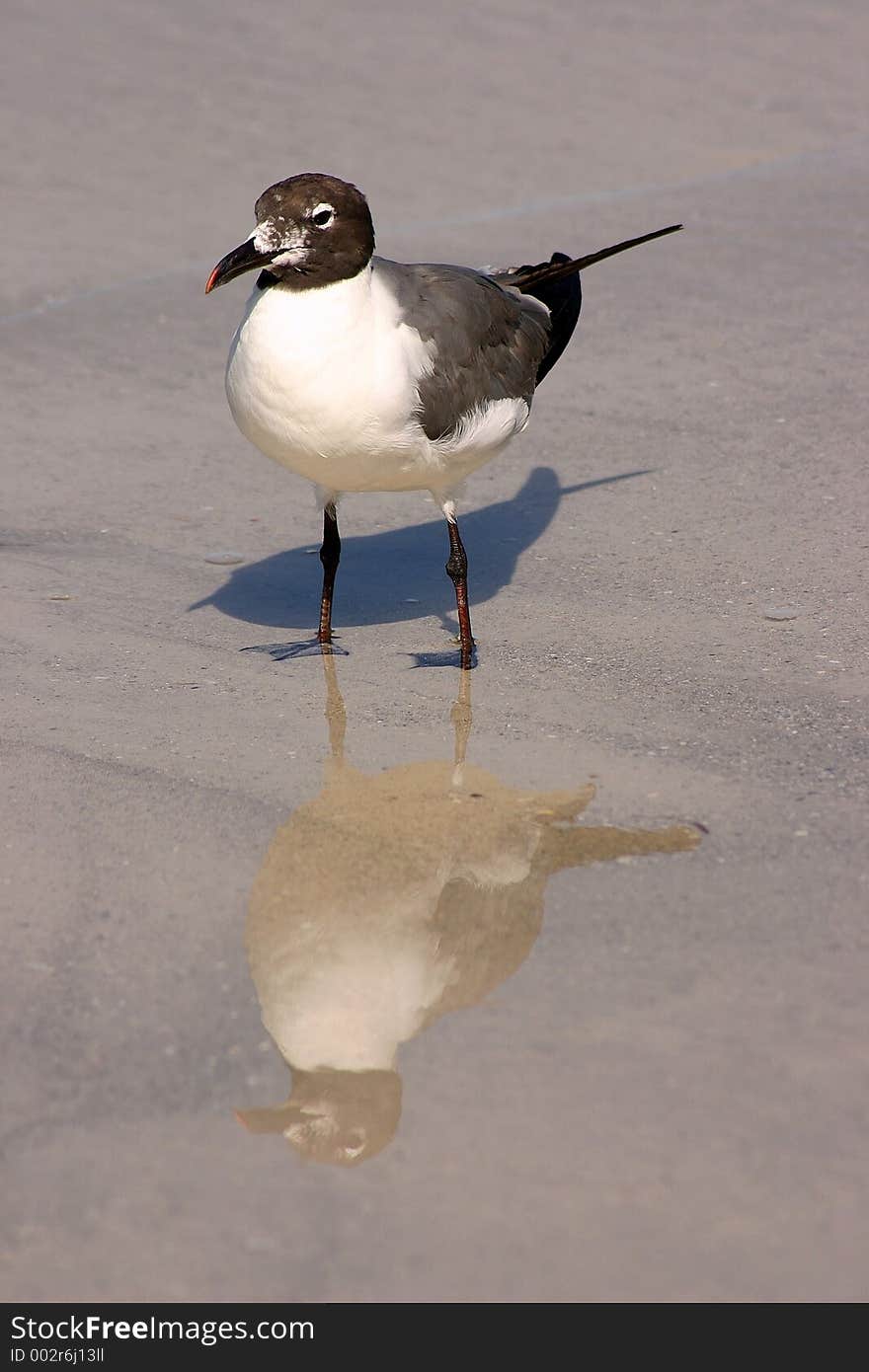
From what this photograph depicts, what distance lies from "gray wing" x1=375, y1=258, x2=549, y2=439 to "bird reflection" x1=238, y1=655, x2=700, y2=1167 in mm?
1091

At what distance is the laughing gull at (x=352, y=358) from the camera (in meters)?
4.51

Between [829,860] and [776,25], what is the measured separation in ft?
30.1

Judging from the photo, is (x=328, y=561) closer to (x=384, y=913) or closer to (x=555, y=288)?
(x=555, y=288)

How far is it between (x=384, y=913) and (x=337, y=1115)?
0.67 metres

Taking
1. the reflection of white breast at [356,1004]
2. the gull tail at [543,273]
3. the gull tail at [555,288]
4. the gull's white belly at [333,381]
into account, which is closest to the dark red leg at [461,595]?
the gull's white belly at [333,381]

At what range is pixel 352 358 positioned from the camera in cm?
452

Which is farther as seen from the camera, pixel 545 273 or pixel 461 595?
pixel 545 273

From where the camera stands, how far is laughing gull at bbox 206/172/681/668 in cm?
451

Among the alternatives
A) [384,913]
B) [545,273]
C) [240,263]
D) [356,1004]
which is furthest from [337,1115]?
[545,273]

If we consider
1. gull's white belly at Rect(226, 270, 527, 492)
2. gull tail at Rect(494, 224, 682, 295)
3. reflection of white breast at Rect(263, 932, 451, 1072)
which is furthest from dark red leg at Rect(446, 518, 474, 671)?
reflection of white breast at Rect(263, 932, 451, 1072)

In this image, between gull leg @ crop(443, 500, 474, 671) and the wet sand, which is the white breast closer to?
gull leg @ crop(443, 500, 474, 671)

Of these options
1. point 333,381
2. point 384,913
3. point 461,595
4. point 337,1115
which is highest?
point 333,381

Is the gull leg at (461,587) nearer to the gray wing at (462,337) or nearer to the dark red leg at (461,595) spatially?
the dark red leg at (461,595)
